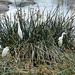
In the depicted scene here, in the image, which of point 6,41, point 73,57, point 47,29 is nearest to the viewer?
point 73,57

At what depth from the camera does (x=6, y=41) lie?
170 cm

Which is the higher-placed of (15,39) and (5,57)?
(15,39)

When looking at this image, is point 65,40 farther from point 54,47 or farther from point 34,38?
point 34,38

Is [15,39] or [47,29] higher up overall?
[47,29]

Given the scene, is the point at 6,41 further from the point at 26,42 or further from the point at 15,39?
the point at 26,42

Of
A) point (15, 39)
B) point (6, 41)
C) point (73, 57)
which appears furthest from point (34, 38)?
point (73, 57)

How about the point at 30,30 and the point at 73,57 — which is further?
the point at 30,30

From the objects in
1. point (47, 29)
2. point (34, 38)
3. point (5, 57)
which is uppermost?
point (47, 29)

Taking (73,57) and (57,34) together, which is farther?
(57,34)

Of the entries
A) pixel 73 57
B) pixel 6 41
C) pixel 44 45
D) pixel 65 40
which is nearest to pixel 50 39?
pixel 44 45

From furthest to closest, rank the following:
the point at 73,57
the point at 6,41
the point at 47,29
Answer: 1. the point at 47,29
2. the point at 6,41
3. the point at 73,57

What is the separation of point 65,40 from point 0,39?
0.86 metres

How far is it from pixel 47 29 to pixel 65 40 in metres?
0.31

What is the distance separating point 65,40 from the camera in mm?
1922
